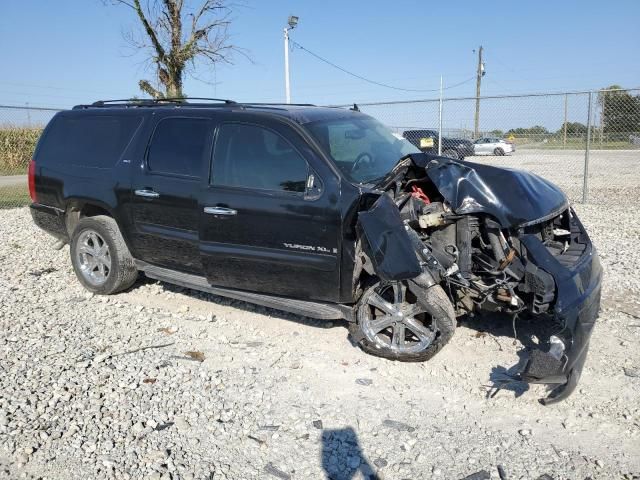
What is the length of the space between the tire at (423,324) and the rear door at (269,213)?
0.99 ft

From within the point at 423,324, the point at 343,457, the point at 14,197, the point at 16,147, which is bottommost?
the point at 343,457

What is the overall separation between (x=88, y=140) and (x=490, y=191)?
13.3 ft

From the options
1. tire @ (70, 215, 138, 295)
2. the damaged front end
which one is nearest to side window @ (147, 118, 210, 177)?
tire @ (70, 215, 138, 295)

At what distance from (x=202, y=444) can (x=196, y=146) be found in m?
2.63

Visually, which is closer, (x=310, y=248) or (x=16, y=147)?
(x=310, y=248)

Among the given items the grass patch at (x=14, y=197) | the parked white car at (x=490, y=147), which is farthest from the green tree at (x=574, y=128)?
the grass patch at (x=14, y=197)

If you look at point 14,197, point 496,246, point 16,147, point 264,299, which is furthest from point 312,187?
point 16,147

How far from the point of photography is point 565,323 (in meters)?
3.50

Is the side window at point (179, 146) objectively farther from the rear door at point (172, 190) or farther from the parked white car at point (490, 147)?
the parked white car at point (490, 147)

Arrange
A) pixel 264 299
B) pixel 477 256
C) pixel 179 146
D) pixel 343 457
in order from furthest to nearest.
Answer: pixel 179 146, pixel 264 299, pixel 477 256, pixel 343 457

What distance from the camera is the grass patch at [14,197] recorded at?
39.1ft

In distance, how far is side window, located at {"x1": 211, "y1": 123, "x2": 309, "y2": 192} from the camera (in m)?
4.34

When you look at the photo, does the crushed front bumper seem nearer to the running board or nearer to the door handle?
the running board

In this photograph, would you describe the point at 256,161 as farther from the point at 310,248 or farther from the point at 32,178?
the point at 32,178
